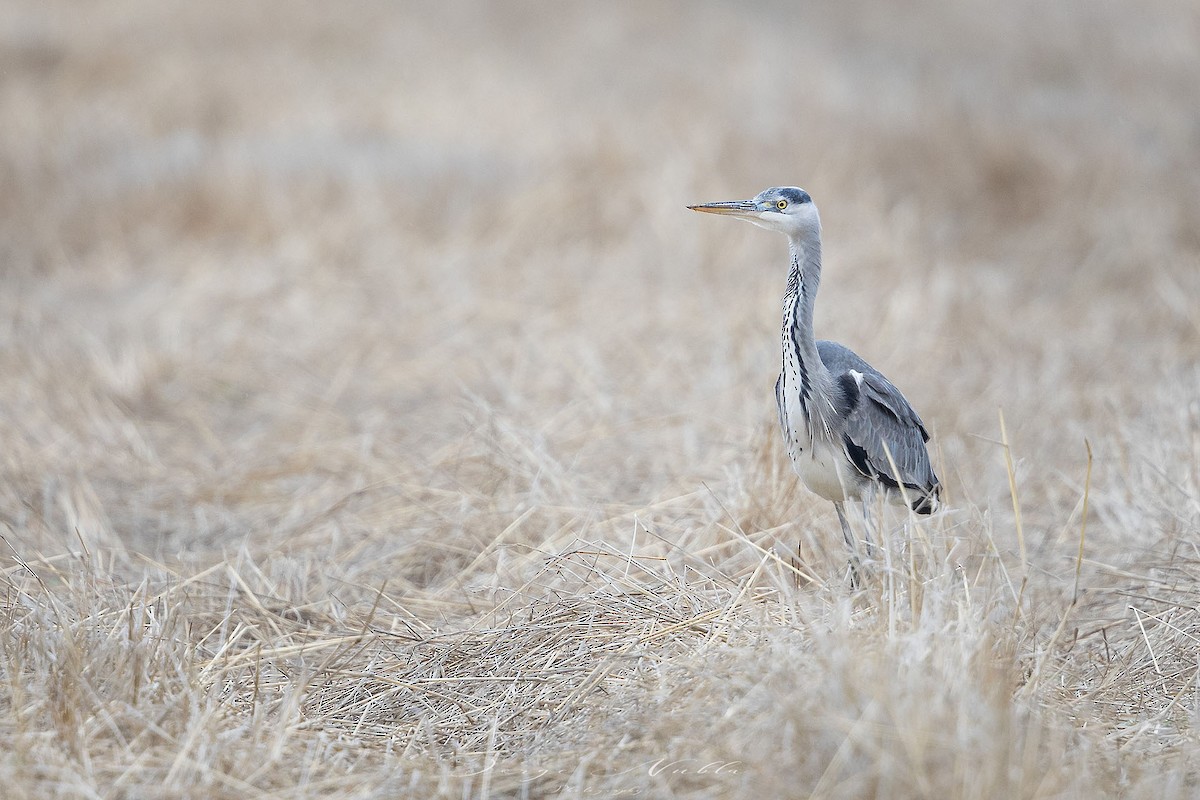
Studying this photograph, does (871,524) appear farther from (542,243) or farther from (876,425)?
(542,243)

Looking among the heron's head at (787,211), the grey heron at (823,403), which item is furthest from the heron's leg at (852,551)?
the heron's head at (787,211)

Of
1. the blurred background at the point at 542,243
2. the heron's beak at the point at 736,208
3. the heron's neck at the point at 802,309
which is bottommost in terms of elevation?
the blurred background at the point at 542,243

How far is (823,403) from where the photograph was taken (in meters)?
3.04

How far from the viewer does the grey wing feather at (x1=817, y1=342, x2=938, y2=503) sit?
122 inches

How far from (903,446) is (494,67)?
8237 mm

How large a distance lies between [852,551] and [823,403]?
40cm

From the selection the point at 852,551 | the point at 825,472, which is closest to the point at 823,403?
the point at 825,472

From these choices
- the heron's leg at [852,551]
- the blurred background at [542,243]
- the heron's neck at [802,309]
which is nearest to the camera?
the heron's leg at [852,551]

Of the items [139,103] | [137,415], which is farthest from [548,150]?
[137,415]

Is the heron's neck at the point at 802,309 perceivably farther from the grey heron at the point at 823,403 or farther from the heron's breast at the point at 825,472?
the heron's breast at the point at 825,472

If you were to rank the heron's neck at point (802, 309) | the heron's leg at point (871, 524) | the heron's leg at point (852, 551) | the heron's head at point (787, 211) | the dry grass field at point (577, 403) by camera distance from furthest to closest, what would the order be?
the heron's head at point (787, 211) < the heron's neck at point (802, 309) < the heron's leg at point (852, 551) < the heron's leg at point (871, 524) < the dry grass field at point (577, 403)

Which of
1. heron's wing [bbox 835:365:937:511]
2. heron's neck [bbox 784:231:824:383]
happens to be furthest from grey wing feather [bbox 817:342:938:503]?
heron's neck [bbox 784:231:824:383]

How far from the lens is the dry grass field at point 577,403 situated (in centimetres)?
240

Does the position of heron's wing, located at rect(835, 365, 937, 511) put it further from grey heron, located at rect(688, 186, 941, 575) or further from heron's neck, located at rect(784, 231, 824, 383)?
heron's neck, located at rect(784, 231, 824, 383)
